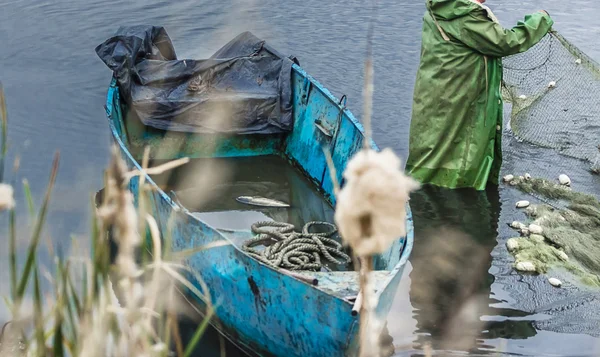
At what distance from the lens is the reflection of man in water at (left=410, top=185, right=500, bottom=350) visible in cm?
589

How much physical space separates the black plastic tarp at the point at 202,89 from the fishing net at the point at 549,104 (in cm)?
245

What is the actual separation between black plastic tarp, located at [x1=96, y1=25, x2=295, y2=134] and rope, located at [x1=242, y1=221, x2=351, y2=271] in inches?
73.8

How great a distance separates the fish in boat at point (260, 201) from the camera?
766 cm

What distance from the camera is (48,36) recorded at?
12031 millimetres

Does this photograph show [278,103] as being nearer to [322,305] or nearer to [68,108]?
[68,108]

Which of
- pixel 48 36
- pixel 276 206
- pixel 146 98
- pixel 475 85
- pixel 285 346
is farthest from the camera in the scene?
pixel 48 36

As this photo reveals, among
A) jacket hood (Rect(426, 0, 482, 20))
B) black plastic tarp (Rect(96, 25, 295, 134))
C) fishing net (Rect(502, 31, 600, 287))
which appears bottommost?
fishing net (Rect(502, 31, 600, 287))

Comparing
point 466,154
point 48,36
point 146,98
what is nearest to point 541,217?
point 466,154

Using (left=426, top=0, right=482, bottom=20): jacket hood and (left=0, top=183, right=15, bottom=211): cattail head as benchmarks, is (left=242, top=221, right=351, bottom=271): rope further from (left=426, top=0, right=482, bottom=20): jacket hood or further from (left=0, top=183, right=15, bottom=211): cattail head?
(left=0, top=183, right=15, bottom=211): cattail head

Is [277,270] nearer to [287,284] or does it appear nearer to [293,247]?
[287,284]

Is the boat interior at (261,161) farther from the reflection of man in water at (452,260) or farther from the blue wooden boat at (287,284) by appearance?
the reflection of man in water at (452,260)

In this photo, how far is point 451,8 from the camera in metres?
6.77

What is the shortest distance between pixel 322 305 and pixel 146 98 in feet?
14.1

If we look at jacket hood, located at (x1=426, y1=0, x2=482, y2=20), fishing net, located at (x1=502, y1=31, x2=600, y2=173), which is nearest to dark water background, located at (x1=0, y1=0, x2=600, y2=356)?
fishing net, located at (x1=502, y1=31, x2=600, y2=173)
